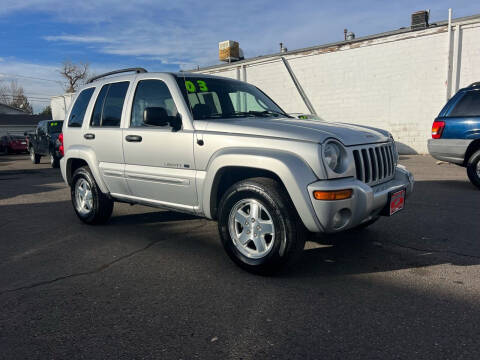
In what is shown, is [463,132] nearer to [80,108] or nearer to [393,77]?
[80,108]

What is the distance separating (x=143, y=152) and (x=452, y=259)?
325cm

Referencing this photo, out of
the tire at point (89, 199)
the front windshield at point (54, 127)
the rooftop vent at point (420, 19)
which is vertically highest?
the rooftop vent at point (420, 19)

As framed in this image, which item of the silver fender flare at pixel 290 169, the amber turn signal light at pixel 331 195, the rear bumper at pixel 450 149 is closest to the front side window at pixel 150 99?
the silver fender flare at pixel 290 169

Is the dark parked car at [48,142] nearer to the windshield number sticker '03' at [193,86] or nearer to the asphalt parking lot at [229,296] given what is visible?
the asphalt parking lot at [229,296]

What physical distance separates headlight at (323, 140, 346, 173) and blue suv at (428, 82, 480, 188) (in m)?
5.01

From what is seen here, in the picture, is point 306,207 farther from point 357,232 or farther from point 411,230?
point 411,230

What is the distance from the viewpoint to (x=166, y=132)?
152 inches

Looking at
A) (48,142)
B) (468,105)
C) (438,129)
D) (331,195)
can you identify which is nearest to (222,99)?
(331,195)

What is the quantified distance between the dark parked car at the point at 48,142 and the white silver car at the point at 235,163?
998 centimetres

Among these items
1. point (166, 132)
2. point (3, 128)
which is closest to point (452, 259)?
point (166, 132)

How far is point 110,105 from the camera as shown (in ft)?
15.3

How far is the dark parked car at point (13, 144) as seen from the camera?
23.1m

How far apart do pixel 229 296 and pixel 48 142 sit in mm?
13727

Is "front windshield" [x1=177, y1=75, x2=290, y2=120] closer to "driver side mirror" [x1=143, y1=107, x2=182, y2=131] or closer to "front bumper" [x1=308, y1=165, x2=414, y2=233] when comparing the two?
"driver side mirror" [x1=143, y1=107, x2=182, y2=131]
